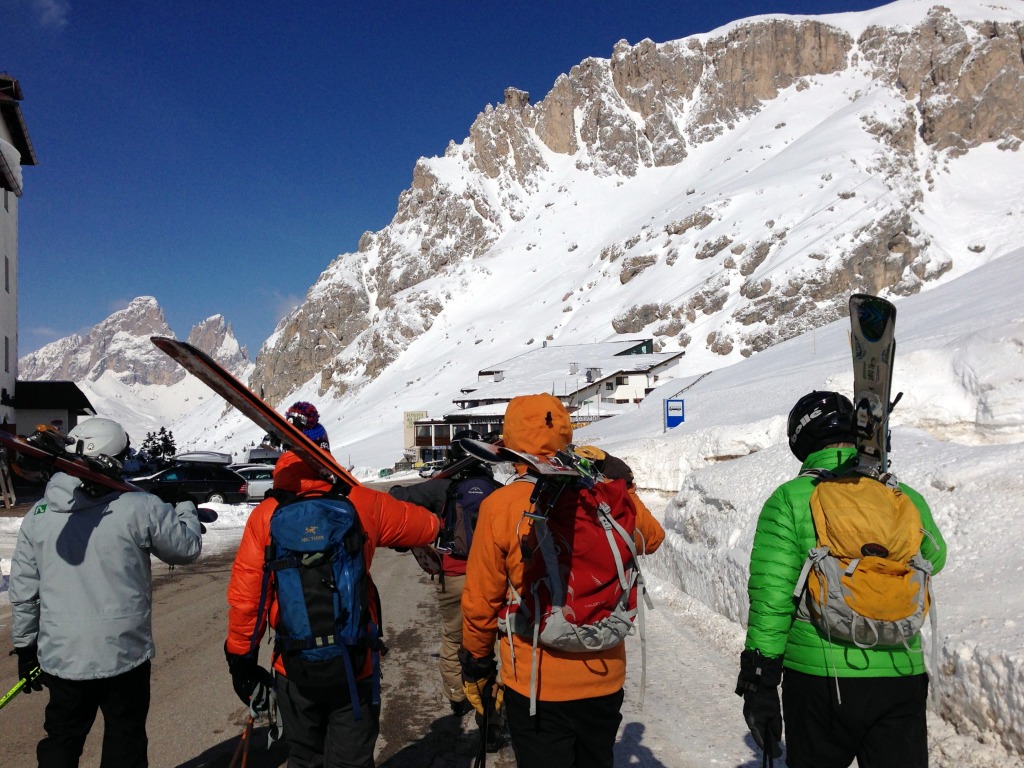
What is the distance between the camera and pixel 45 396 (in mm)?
29812

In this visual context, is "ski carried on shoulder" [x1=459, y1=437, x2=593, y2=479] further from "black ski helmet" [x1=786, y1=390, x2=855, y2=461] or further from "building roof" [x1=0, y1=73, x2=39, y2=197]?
"building roof" [x1=0, y1=73, x2=39, y2=197]

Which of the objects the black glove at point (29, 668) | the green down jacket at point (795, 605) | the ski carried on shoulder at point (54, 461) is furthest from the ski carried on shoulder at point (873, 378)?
the black glove at point (29, 668)

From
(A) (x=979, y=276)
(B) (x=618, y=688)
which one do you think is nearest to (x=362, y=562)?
(B) (x=618, y=688)

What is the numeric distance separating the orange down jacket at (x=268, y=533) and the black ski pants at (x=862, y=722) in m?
1.81

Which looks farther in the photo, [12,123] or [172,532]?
[12,123]

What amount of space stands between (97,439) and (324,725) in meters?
1.72

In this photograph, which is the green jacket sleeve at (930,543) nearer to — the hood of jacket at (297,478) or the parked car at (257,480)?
the hood of jacket at (297,478)

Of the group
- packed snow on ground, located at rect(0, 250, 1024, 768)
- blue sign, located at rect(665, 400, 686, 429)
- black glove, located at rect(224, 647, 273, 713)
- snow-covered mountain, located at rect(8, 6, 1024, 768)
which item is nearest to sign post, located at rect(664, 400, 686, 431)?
blue sign, located at rect(665, 400, 686, 429)

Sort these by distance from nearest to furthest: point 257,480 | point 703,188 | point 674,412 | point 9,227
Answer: point 674,412 → point 257,480 → point 9,227 → point 703,188

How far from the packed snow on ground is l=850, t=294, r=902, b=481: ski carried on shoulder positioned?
44.4 inches

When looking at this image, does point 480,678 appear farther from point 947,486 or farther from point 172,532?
point 947,486

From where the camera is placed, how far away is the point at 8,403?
27.8 meters

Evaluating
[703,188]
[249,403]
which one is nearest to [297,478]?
[249,403]

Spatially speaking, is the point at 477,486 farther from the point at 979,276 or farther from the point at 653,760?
the point at 979,276
